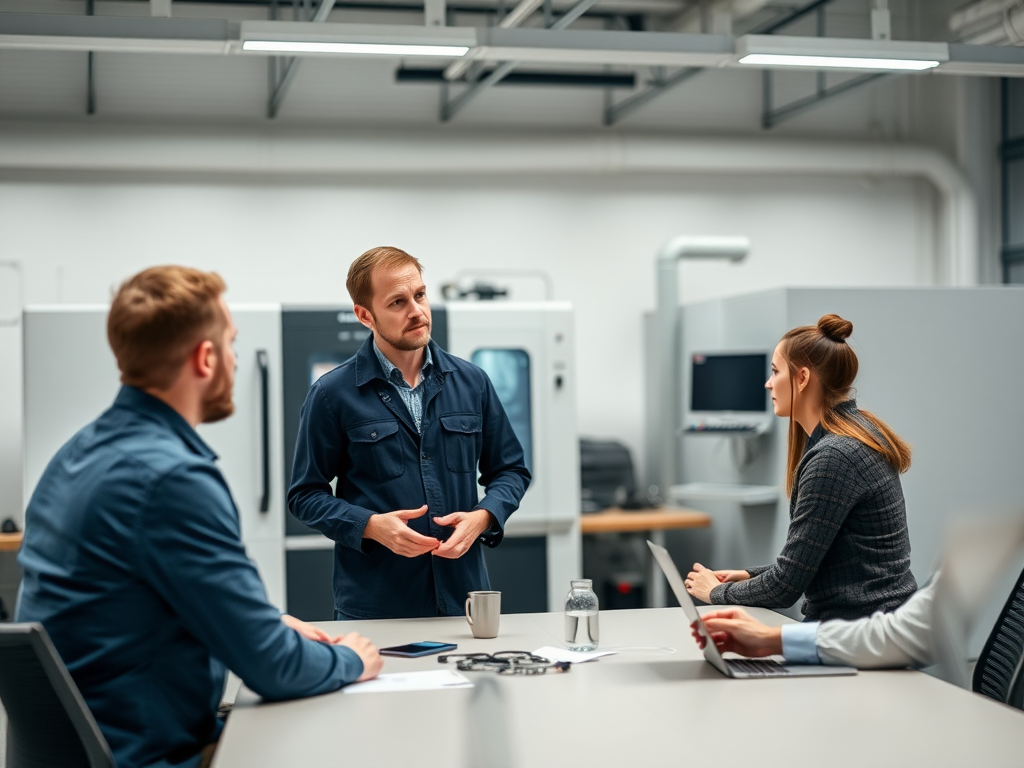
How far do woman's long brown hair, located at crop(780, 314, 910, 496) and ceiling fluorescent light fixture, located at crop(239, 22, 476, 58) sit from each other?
2.25 meters

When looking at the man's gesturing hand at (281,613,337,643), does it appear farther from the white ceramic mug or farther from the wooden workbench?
the wooden workbench

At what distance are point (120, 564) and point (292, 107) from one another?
5.20 meters

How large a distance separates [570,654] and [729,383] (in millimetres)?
3489

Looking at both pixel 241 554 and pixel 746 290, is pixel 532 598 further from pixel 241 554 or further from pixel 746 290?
pixel 241 554

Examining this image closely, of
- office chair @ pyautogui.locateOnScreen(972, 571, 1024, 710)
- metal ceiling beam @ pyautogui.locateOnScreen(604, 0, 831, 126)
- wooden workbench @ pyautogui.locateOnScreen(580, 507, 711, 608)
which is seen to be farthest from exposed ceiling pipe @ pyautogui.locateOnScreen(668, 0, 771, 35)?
office chair @ pyautogui.locateOnScreen(972, 571, 1024, 710)

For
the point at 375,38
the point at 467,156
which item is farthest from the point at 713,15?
the point at 375,38

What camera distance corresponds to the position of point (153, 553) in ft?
5.21

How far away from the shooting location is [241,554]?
168cm

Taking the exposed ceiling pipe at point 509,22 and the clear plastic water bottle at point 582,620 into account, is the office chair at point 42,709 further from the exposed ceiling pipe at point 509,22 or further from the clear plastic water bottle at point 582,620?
the exposed ceiling pipe at point 509,22

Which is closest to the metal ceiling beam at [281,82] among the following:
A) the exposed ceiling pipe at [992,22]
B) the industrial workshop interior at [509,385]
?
the industrial workshop interior at [509,385]

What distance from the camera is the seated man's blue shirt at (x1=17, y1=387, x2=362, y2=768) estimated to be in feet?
5.25

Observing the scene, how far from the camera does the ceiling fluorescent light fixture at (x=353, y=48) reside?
4207mm

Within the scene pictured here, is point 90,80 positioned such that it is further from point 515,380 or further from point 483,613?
point 483,613

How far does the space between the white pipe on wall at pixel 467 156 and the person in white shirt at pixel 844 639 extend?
4.60 meters
